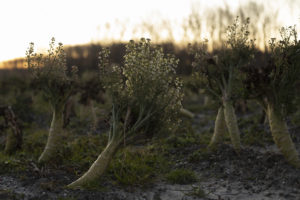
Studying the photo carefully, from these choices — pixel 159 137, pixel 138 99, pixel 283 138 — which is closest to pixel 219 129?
pixel 283 138

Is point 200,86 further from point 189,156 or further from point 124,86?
point 124,86

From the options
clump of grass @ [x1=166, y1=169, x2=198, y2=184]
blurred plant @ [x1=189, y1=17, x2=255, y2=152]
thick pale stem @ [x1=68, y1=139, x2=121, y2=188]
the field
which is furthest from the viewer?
blurred plant @ [x1=189, y1=17, x2=255, y2=152]

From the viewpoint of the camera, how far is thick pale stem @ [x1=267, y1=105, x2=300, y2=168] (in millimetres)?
9422

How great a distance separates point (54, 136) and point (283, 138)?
311 inches

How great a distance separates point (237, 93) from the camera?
35.5 feet

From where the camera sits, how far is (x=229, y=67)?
36.3 ft

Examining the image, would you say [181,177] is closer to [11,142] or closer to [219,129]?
[219,129]

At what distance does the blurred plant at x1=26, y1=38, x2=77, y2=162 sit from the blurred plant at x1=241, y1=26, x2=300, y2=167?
6.84 meters

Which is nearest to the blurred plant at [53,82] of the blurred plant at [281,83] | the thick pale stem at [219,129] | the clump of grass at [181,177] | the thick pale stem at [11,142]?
the thick pale stem at [11,142]

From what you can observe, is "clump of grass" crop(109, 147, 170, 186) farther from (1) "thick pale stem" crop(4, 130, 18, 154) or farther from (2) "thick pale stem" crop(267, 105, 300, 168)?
(1) "thick pale stem" crop(4, 130, 18, 154)

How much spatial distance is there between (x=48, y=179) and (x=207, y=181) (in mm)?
5062

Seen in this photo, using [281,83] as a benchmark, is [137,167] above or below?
below

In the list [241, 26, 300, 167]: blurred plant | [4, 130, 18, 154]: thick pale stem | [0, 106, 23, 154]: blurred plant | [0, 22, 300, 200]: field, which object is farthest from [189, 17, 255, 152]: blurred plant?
[4, 130, 18, 154]: thick pale stem

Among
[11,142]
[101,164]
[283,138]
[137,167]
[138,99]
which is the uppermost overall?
[138,99]
